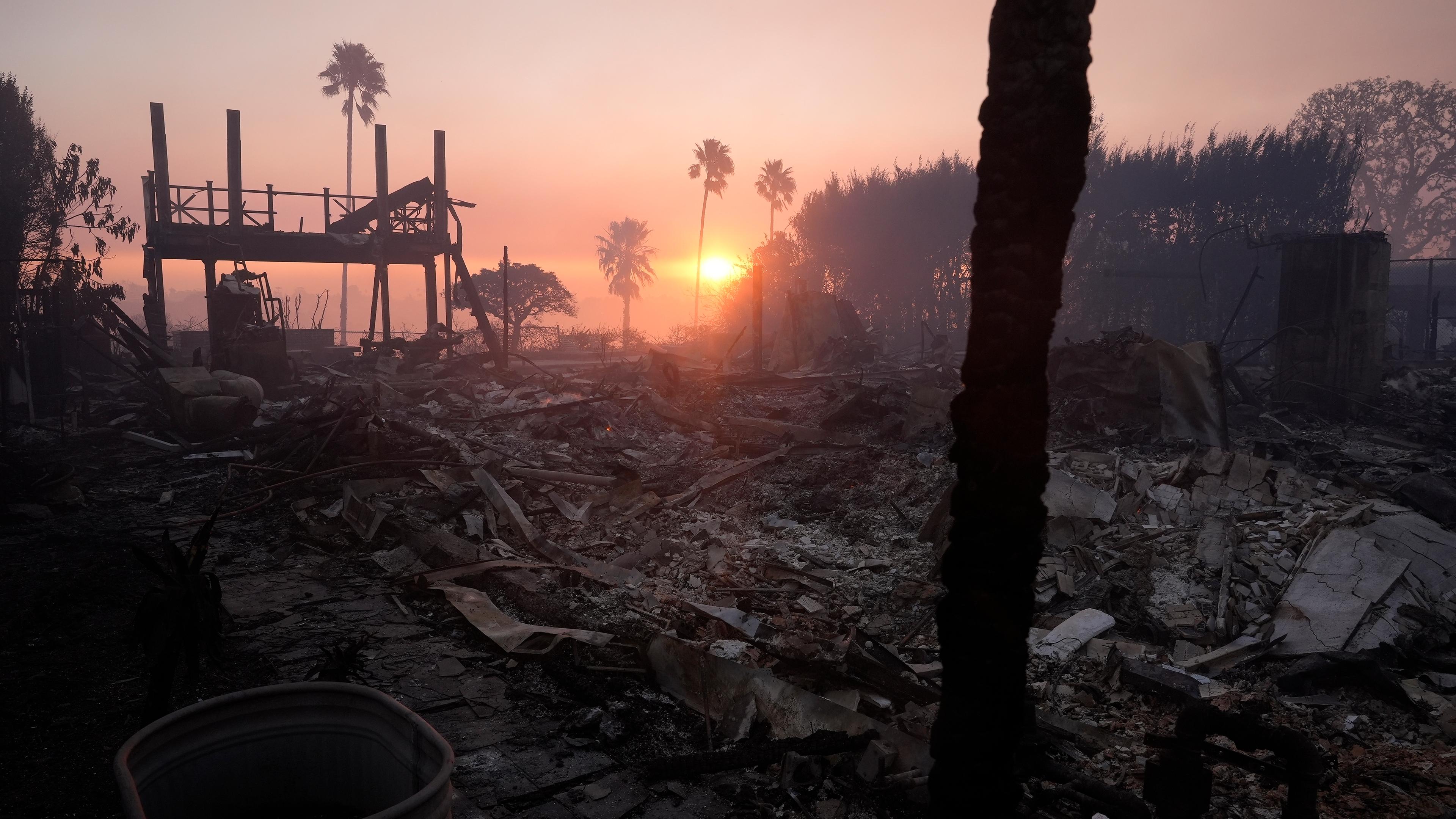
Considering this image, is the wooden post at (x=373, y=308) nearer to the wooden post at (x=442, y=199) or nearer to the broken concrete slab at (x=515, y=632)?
the wooden post at (x=442, y=199)

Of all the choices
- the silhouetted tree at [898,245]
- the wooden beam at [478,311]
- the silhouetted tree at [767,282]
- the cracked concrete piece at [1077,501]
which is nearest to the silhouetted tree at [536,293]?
the silhouetted tree at [767,282]

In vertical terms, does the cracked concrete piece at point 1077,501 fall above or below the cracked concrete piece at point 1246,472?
below

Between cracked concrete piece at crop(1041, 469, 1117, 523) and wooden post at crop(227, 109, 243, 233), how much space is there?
2380 cm

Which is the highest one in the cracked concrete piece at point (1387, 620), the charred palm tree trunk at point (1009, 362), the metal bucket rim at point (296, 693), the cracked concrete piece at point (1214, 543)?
the charred palm tree trunk at point (1009, 362)

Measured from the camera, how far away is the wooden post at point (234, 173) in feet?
74.8

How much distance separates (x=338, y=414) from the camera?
11.6m

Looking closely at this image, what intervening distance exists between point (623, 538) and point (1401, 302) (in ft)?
134

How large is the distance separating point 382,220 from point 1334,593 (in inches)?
962

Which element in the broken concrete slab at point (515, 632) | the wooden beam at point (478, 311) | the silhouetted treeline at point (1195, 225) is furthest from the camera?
the silhouetted treeline at point (1195, 225)

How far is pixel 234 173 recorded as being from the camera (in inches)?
928

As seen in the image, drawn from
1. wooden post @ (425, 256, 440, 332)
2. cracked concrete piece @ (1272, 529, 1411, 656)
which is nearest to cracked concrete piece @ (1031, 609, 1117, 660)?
cracked concrete piece @ (1272, 529, 1411, 656)

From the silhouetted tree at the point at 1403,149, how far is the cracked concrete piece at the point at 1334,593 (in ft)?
215

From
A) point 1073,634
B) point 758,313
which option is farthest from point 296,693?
point 758,313

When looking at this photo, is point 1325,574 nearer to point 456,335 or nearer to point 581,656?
point 581,656
